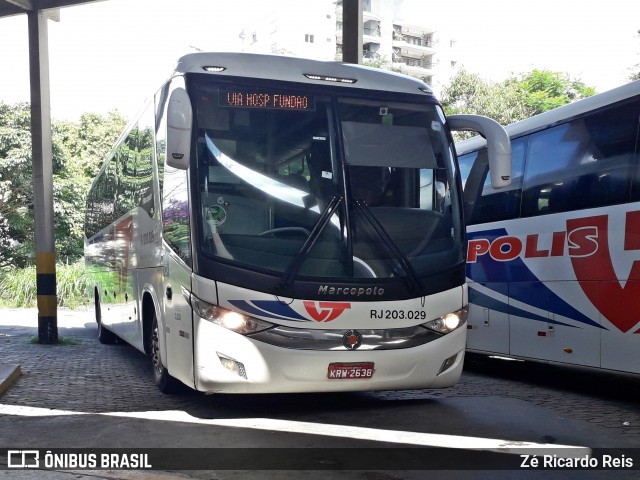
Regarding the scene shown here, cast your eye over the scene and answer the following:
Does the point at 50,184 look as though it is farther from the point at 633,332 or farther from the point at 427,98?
the point at 633,332

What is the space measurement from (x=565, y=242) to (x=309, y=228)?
3.46 meters

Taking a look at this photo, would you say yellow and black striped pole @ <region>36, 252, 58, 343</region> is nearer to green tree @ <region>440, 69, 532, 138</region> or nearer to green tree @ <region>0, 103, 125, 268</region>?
green tree @ <region>0, 103, 125, 268</region>

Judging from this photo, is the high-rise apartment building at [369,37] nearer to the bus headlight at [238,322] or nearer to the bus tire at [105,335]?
the bus tire at [105,335]

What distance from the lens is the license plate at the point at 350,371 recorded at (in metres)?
6.79

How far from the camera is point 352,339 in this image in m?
6.87

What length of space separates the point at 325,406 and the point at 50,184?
851cm

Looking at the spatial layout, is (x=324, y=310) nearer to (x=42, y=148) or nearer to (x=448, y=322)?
(x=448, y=322)

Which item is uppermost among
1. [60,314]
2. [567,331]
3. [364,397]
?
[567,331]

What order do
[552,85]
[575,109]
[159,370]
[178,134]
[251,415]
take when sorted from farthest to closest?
1. [552,85]
2. [575,109]
3. [159,370]
4. [251,415]
5. [178,134]

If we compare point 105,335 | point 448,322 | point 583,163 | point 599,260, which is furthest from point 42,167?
point 599,260

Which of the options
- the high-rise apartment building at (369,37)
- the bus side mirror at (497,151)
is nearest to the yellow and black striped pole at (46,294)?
the bus side mirror at (497,151)

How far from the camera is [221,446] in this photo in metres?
6.04

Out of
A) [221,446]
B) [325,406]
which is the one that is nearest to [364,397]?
[325,406]

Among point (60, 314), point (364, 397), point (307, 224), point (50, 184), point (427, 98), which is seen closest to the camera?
point (307, 224)
